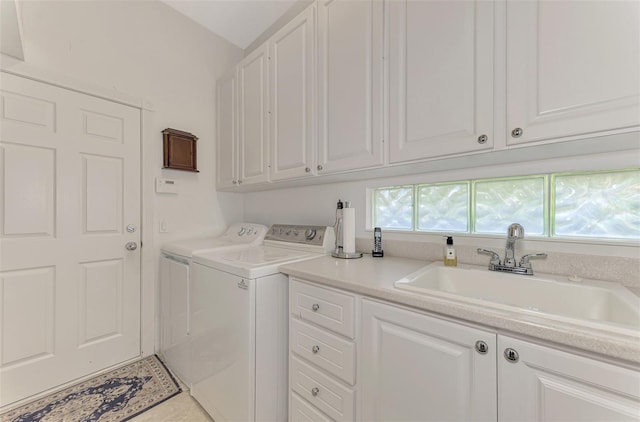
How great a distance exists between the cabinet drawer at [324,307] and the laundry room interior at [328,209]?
0.01 metres

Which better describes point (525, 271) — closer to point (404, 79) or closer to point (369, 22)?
point (404, 79)

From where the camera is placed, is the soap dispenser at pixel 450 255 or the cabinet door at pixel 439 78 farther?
the soap dispenser at pixel 450 255

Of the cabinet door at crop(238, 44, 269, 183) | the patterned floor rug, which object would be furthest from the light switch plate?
the patterned floor rug

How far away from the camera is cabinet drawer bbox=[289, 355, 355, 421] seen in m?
1.05

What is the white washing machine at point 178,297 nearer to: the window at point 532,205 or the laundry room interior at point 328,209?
the laundry room interior at point 328,209

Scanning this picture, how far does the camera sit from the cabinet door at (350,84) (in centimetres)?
128

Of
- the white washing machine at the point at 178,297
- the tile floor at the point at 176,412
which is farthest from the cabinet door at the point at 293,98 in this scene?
the tile floor at the point at 176,412

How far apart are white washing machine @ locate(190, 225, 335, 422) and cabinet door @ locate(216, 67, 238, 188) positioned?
0.95m

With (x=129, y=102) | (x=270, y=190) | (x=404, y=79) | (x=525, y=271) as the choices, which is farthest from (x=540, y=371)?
(x=129, y=102)

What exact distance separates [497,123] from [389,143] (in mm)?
437

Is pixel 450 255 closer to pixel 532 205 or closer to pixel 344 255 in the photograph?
pixel 532 205

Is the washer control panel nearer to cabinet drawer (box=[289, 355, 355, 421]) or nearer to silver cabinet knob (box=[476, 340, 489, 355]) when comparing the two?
cabinet drawer (box=[289, 355, 355, 421])

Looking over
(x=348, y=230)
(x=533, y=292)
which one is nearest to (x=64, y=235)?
(x=348, y=230)

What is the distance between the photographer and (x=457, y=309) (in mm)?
772
